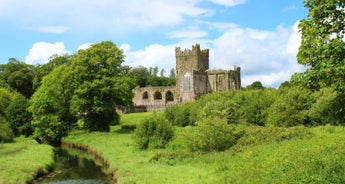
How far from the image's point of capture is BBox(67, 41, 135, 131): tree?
5928cm

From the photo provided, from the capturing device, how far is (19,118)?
2512 inches

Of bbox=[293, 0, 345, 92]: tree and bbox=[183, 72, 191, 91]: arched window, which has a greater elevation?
bbox=[183, 72, 191, 91]: arched window

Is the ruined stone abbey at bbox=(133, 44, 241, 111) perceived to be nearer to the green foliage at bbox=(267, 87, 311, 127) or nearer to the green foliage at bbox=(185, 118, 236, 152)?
the green foliage at bbox=(267, 87, 311, 127)

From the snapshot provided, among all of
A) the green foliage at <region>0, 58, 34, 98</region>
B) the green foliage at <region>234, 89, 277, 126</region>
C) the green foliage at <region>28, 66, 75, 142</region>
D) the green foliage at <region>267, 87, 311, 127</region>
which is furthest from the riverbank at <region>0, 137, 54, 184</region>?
the green foliage at <region>0, 58, 34, 98</region>

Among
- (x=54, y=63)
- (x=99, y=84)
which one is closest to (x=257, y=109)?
(x=99, y=84)

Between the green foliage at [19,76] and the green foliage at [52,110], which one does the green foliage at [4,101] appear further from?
the green foliage at [19,76]

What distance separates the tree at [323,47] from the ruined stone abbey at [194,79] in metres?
71.8

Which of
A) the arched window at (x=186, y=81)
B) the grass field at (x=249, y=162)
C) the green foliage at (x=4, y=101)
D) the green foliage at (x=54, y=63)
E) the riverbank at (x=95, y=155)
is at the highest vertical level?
the green foliage at (x=54, y=63)

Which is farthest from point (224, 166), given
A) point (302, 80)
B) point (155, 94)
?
point (155, 94)

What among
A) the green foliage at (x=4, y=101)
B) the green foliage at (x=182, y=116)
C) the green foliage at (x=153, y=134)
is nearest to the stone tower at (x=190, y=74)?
the green foliage at (x=182, y=116)

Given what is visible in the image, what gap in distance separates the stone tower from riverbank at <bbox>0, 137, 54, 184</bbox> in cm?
5071

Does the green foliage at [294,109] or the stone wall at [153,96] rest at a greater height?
the stone wall at [153,96]

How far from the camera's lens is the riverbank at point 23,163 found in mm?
28766

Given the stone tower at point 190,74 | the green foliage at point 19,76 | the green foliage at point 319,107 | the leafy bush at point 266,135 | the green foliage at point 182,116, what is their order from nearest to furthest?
the leafy bush at point 266,135
the green foliage at point 319,107
the green foliage at point 182,116
the stone tower at point 190,74
the green foliage at point 19,76
